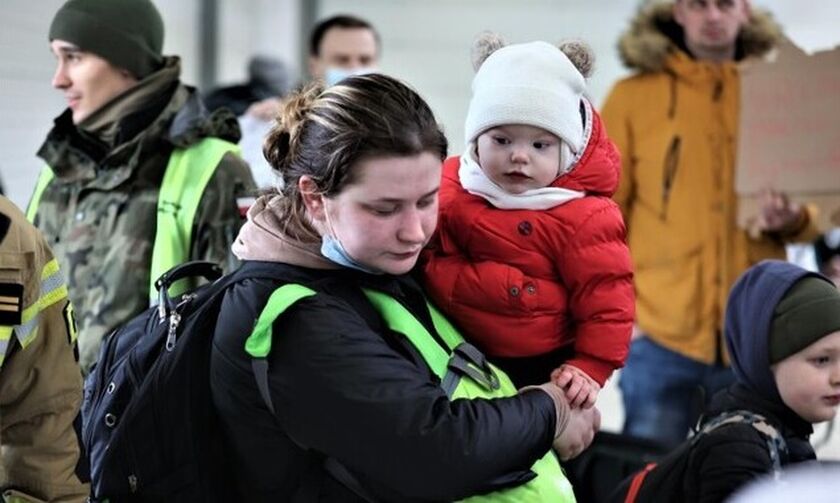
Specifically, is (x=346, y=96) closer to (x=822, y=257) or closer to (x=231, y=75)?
(x=822, y=257)

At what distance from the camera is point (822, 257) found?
444 cm

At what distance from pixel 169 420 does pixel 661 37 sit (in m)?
2.91

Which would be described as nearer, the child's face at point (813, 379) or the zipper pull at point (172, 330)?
the zipper pull at point (172, 330)

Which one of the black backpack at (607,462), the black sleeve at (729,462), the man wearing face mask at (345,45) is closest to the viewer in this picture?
the black sleeve at (729,462)

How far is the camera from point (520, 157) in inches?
96.9

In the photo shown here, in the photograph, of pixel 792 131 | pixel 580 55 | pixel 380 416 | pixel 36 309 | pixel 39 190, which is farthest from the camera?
pixel 792 131

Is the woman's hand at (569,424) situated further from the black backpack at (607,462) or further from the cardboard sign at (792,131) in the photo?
the cardboard sign at (792,131)

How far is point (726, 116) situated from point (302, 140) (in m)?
2.63

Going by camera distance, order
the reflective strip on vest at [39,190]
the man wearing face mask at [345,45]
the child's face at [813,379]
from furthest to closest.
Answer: the man wearing face mask at [345,45] < the reflective strip on vest at [39,190] < the child's face at [813,379]

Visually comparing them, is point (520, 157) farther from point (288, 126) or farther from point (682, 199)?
point (682, 199)

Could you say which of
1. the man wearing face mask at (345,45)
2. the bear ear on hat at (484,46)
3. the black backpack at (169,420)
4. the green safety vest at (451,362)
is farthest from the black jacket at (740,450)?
the man wearing face mask at (345,45)

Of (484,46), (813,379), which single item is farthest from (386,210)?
(813,379)

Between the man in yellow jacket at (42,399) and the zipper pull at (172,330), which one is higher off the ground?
the zipper pull at (172,330)

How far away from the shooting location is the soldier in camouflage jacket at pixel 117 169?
338 centimetres
